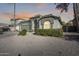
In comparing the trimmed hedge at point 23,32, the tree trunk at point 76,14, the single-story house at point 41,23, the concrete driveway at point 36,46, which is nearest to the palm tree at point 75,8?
the tree trunk at point 76,14

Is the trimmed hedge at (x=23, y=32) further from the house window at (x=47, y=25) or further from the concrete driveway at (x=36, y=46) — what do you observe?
the house window at (x=47, y=25)

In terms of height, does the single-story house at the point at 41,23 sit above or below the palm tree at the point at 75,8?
below

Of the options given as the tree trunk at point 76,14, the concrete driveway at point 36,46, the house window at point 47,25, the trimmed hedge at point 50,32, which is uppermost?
the tree trunk at point 76,14

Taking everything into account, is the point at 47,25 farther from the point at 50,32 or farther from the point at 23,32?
the point at 23,32

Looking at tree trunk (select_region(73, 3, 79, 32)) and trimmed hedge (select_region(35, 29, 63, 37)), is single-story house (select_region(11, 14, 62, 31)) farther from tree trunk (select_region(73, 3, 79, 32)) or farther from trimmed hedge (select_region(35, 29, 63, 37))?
tree trunk (select_region(73, 3, 79, 32))

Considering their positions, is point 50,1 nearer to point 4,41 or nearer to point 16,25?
point 16,25

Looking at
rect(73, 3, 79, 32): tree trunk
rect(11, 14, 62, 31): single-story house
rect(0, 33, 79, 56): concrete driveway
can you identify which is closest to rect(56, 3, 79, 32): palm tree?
rect(73, 3, 79, 32): tree trunk

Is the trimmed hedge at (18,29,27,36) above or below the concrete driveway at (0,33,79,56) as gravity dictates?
above

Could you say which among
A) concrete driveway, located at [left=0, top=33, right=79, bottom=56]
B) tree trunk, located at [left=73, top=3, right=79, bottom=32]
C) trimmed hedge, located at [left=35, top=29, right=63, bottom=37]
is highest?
tree trunk, located at [left=73, top=3, right=79, bottom=32]
